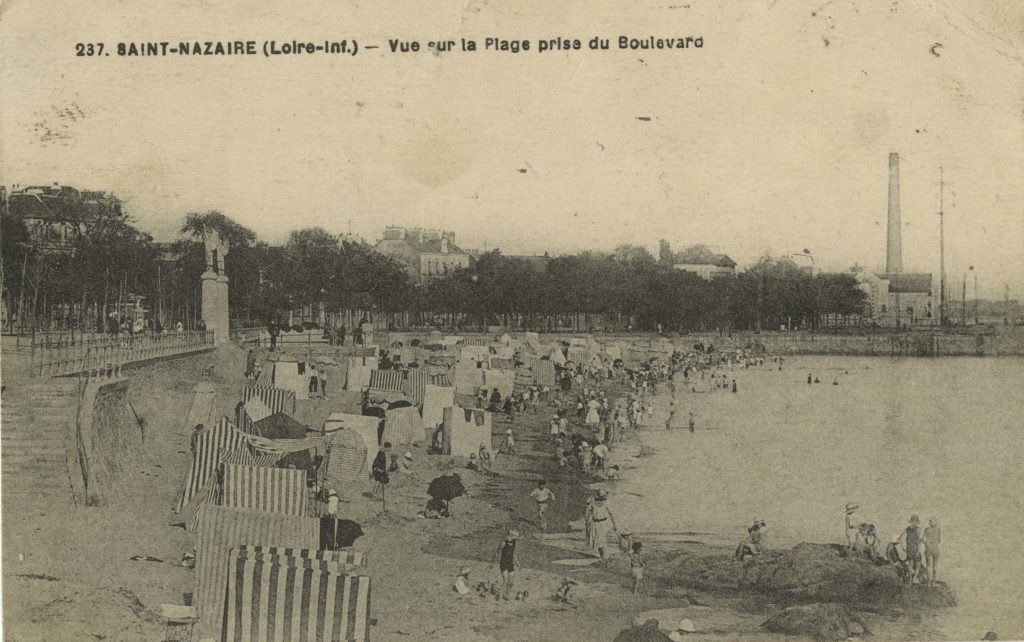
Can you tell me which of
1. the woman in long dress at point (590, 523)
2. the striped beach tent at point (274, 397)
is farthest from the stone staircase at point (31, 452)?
the woman in long dress at point (590, 523)

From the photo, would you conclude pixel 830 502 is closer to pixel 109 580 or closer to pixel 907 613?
pixel 907 613

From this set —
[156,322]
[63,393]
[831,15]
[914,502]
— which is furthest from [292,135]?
[914,502]

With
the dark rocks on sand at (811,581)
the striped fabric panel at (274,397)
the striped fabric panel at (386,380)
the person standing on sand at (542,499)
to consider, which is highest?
the striped fabric panel at (386,380)

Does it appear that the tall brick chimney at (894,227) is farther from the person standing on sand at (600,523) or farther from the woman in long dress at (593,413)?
the person standing on sand at (600,523)

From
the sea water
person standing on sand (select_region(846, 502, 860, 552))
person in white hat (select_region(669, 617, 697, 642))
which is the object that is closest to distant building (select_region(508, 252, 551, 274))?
the sea water

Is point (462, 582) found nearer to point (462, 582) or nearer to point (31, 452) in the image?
point (462, 582)

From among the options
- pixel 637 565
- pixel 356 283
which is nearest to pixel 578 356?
pixel 637 565
